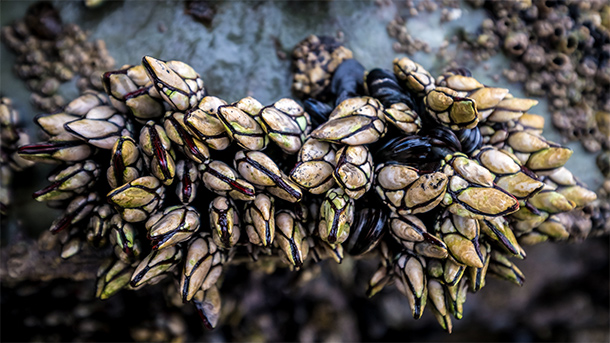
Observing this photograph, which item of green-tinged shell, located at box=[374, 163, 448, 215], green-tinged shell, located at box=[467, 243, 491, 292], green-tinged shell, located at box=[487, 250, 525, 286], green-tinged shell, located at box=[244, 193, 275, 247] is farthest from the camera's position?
green-tinged shell, located at box=[487, 250, 525, 286]

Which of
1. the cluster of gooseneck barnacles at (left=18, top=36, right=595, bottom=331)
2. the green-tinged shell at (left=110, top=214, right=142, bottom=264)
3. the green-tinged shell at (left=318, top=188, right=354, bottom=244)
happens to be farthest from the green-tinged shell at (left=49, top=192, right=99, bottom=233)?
the green-tinged shell at (left=318, top=188, right=354, bottom=244)

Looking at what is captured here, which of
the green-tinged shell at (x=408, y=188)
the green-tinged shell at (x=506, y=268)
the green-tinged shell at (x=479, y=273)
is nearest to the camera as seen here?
the green-tinged shell at (x=408, y=188)

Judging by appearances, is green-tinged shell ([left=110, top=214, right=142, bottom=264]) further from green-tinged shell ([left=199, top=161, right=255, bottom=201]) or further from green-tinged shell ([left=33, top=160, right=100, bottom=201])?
green-tinged shell ([left=199, top=161, right=255, bottom=201])

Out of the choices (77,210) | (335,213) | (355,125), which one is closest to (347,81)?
(355,125)

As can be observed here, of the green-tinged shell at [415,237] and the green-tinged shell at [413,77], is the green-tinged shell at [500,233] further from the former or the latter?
the green-tinged shell at [413,77]

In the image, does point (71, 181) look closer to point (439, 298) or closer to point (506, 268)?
point (439, 298)

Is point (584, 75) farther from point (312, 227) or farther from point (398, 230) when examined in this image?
point (312, 227)

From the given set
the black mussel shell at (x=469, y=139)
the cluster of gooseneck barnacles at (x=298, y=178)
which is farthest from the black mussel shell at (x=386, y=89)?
the black mussel shell at (x=469, y=139)
